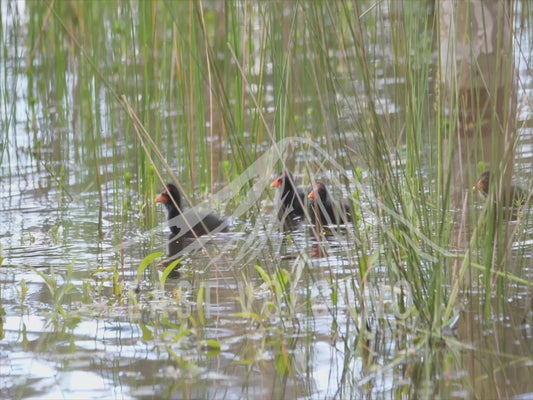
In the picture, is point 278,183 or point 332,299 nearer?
point 332,299

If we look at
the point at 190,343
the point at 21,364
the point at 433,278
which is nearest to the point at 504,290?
the point at 433,278

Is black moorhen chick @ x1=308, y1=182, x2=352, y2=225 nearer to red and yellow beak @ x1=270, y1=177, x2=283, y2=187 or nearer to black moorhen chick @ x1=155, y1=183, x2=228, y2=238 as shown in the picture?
red and yellow beak @ x1=270, y1=177, x2=283, y2=187

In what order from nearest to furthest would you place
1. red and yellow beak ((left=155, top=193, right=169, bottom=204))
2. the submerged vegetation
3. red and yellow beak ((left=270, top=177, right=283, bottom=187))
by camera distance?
the submerged vegetation, red and yellow beak ((left=155, top=193, right=169, bottom=204)), red and yellow beak ((left=270, top=177, right=283, bottom=187))

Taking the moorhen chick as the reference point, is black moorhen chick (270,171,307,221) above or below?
above

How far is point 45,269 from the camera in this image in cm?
446

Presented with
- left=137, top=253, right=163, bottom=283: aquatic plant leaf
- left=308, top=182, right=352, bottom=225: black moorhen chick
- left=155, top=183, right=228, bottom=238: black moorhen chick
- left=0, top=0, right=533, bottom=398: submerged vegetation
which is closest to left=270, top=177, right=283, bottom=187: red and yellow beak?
left=308, top=182, right=352, bottom=225: black moorhen chick

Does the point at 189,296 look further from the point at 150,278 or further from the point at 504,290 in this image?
the point at 504,290

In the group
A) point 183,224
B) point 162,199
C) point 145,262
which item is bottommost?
point 145,262

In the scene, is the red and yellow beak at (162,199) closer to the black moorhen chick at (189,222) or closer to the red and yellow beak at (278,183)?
the black moorhen chick at (189,222)

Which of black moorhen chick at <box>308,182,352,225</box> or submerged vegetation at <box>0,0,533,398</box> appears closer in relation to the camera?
submerged vegetation at <box>0,0,533,398</box>

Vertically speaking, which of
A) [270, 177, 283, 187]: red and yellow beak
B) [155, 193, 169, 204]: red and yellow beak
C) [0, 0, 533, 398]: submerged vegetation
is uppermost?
[270, 177, 283, 187]: red and yellow beak

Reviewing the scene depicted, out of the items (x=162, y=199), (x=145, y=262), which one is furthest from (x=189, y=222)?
(x=145, y=262)

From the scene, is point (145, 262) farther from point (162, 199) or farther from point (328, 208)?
point (328, 208)

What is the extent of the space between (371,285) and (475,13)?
2.88 meters
